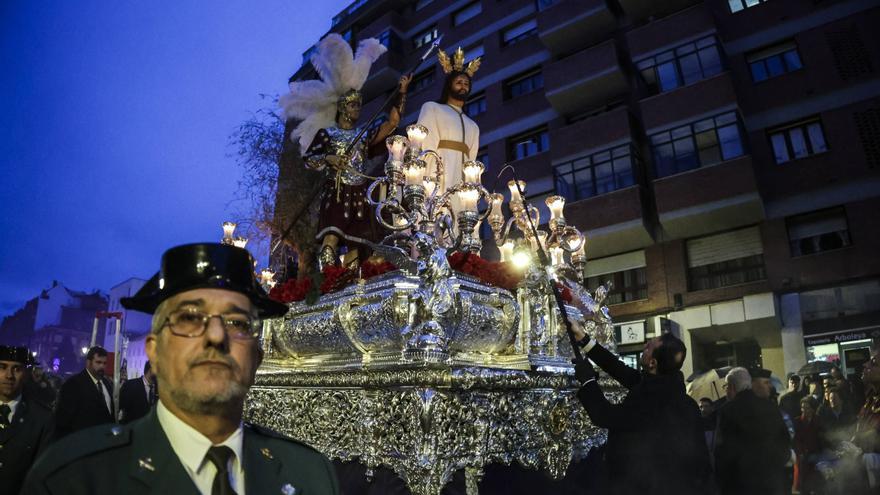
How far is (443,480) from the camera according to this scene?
3426 millimetres

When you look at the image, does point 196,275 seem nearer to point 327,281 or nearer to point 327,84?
point 327,281

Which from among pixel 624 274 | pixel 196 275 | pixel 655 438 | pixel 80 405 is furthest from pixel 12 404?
pixel 624 274

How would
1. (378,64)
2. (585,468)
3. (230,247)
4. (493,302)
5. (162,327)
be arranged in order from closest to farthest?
1. (162,327)
2. (230,247)
3. (493,302)
4. (585,468)
5. (378,64)

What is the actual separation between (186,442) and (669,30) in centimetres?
2127

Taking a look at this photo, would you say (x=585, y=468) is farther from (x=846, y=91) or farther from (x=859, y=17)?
(x=859, y=17)

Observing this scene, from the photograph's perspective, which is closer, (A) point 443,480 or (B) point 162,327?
(B) point 162,327

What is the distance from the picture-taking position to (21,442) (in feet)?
13.8

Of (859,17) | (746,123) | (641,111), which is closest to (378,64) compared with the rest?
(641,111)

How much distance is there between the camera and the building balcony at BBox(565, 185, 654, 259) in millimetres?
18109

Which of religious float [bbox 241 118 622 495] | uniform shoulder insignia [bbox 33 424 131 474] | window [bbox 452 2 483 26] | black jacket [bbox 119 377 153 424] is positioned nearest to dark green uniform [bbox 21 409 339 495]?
uniform shoulder insignia [bbox 33 424 131 474]

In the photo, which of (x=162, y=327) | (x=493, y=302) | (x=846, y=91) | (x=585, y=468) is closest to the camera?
(x=162, y=327)

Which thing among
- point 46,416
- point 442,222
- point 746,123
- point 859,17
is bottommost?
point 46,416

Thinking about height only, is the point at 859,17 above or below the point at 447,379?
above

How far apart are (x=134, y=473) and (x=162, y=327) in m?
0.45
